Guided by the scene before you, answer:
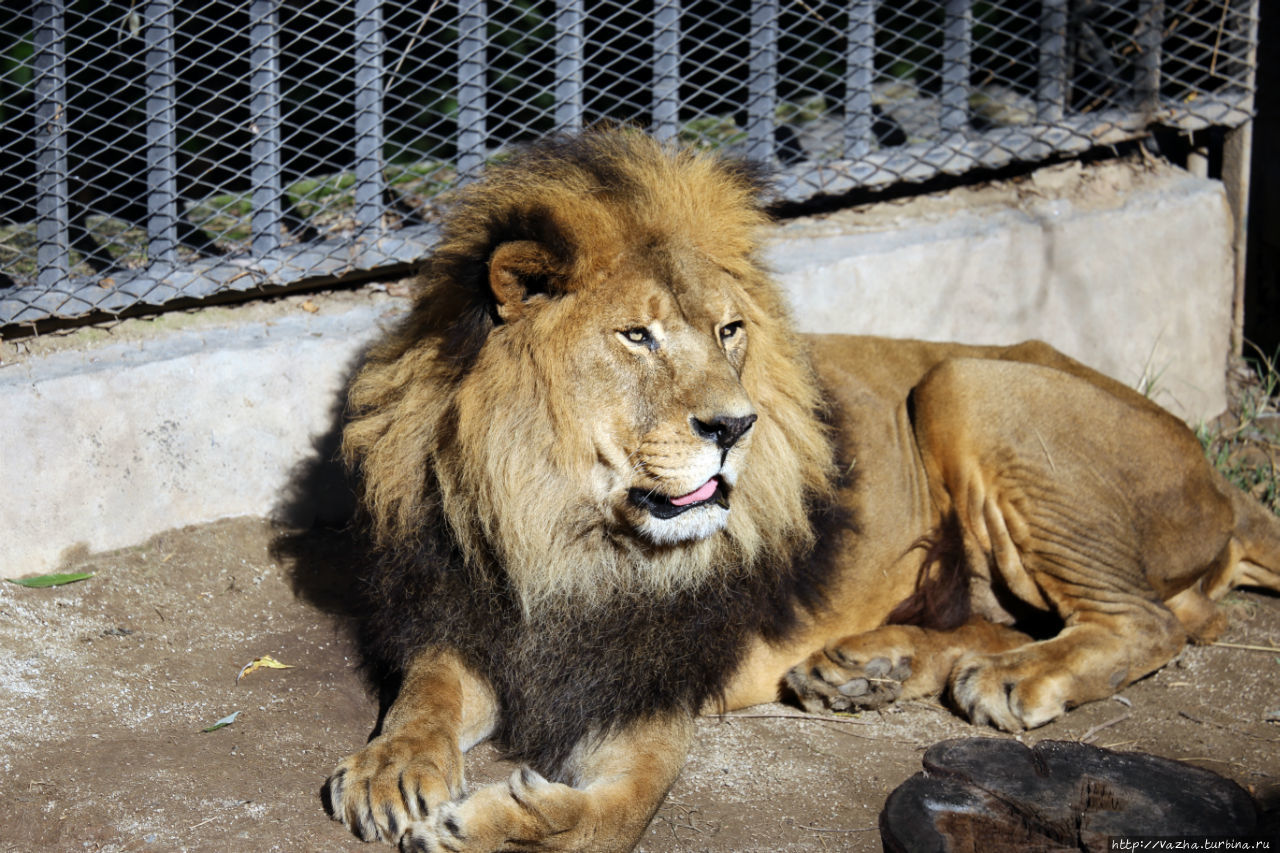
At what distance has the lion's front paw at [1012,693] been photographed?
334 cm

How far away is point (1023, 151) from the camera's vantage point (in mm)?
4859

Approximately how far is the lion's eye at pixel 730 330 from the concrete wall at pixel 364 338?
1.67 m

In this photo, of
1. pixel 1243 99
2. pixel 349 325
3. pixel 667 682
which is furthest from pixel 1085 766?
pixel 1243 99

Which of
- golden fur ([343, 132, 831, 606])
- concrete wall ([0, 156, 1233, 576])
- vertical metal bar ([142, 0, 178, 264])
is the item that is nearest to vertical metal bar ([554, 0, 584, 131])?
concrete wall ([0, 156, 1233, 576])

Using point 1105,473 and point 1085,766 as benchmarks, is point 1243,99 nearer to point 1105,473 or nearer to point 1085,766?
point 1105,473

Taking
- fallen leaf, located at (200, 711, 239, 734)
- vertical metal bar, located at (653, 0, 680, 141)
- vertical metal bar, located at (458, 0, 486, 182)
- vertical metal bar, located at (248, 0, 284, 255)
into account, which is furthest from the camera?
vertical metal bar, located at (653, 0, 680, 141)

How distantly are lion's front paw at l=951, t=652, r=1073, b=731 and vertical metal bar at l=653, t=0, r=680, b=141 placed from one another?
2.24 m

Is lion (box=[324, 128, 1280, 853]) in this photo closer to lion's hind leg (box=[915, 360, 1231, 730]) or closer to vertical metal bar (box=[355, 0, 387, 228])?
lion's hind leg (box=[915, 360, 1231, 730])

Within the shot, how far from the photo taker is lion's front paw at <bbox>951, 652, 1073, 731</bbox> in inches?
132

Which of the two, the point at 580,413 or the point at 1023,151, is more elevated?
the point at 1023,151

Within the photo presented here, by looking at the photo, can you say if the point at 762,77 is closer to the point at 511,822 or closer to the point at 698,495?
the point at 698,495

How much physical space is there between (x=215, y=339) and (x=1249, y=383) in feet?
13.9

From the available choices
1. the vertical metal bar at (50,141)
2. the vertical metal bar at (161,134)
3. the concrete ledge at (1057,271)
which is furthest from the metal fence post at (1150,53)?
the vertical metal bar at (50,141)

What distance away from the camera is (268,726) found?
3076 millimetres
